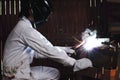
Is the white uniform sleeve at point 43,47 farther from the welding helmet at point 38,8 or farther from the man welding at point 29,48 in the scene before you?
the welding helmet at point 38,8

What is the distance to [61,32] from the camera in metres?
Answer: 3.98

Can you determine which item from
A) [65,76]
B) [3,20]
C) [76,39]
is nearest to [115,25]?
[76,39]

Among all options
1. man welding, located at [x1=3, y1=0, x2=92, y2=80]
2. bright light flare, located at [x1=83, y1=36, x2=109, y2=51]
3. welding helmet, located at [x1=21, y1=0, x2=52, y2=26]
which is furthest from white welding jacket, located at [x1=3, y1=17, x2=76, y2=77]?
bright light flare, located at [x1=83, y1=36, x2=109, y2=51]

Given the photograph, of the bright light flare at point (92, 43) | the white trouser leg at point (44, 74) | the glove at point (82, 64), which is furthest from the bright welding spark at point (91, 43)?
the white trouser leg at point (44, 74)

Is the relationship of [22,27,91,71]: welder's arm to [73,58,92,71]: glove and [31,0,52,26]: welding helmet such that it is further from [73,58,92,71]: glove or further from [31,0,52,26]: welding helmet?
[31,0,52,26]: welding helmet

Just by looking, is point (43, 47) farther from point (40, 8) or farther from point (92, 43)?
point (92, 43)

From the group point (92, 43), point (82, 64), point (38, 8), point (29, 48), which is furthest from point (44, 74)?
point (38, 8)

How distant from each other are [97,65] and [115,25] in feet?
4.40

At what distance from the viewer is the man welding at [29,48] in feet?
9.32

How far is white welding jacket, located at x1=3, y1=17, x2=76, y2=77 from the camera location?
2.84 metres

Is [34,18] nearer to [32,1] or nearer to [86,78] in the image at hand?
[32,1]

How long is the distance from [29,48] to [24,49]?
0.25 feet

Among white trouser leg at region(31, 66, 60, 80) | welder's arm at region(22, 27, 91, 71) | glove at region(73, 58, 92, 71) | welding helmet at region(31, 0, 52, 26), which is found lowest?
white trouser leg at region(31, 66, 60, 80)

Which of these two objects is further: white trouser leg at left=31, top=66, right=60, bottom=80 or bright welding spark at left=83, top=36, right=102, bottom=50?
white trouser leg at left=31, top=66, right=60, bottom=80
